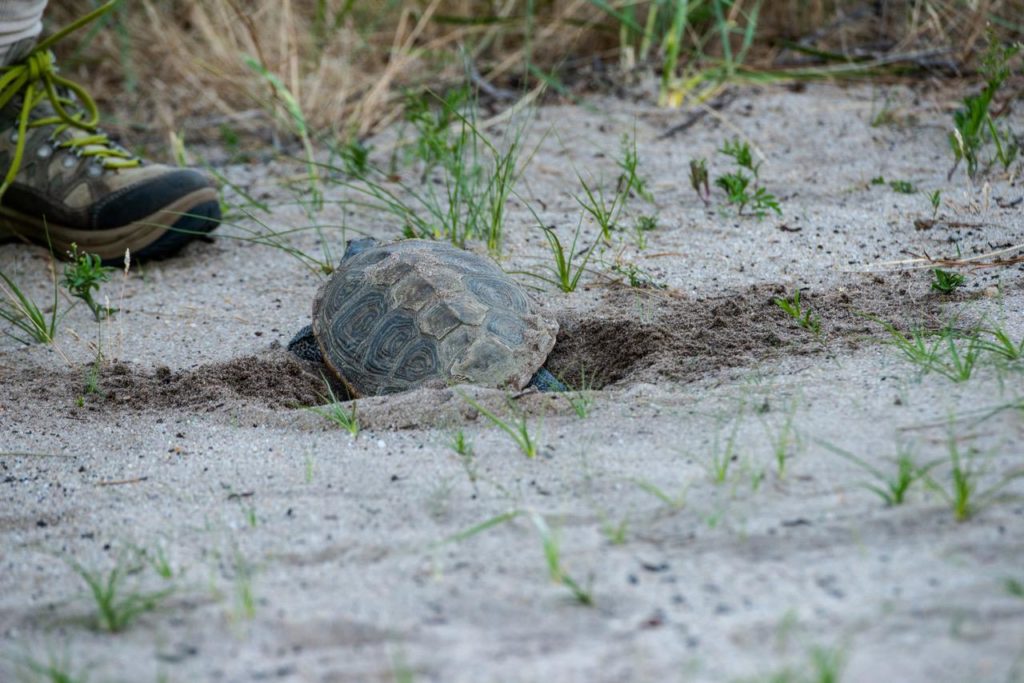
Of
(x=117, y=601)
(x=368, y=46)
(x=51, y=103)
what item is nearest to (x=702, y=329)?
(x=117, y=601)

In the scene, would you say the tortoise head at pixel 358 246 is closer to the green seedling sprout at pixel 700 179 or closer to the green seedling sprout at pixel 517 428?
the green seedling sprout at pixel 517 428

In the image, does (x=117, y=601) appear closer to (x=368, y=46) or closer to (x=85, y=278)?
(x=85, y=278)

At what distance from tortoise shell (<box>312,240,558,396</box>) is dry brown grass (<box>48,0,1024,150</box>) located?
1997 mm

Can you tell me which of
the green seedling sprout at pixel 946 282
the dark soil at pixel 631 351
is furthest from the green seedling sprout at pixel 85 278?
the green seedling sprout at pixel 946 282

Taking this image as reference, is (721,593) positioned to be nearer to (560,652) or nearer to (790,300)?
(560,652)

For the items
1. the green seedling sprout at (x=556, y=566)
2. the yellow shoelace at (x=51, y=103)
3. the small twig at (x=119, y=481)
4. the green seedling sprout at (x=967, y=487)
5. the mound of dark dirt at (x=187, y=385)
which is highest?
the yellow shoelace at (x=51, y=103)

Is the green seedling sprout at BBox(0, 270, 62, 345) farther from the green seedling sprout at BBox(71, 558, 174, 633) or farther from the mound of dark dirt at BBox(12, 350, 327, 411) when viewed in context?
the green seedling sprout at BBox(71, 558, 174, 633)

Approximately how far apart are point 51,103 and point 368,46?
1922 millimetres

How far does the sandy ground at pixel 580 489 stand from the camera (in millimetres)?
1570

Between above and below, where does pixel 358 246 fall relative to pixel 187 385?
above

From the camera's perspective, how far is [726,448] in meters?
2.15

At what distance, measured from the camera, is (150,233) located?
3812 millimetres

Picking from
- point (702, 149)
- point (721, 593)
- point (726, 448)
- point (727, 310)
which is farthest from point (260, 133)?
point (721, 593)

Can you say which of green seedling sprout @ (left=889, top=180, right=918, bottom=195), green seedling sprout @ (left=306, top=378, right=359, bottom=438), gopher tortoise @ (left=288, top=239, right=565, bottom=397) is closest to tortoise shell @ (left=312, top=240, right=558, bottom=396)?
gopher tortoise @ (left=288, top=239, right=565, bottom=397)
